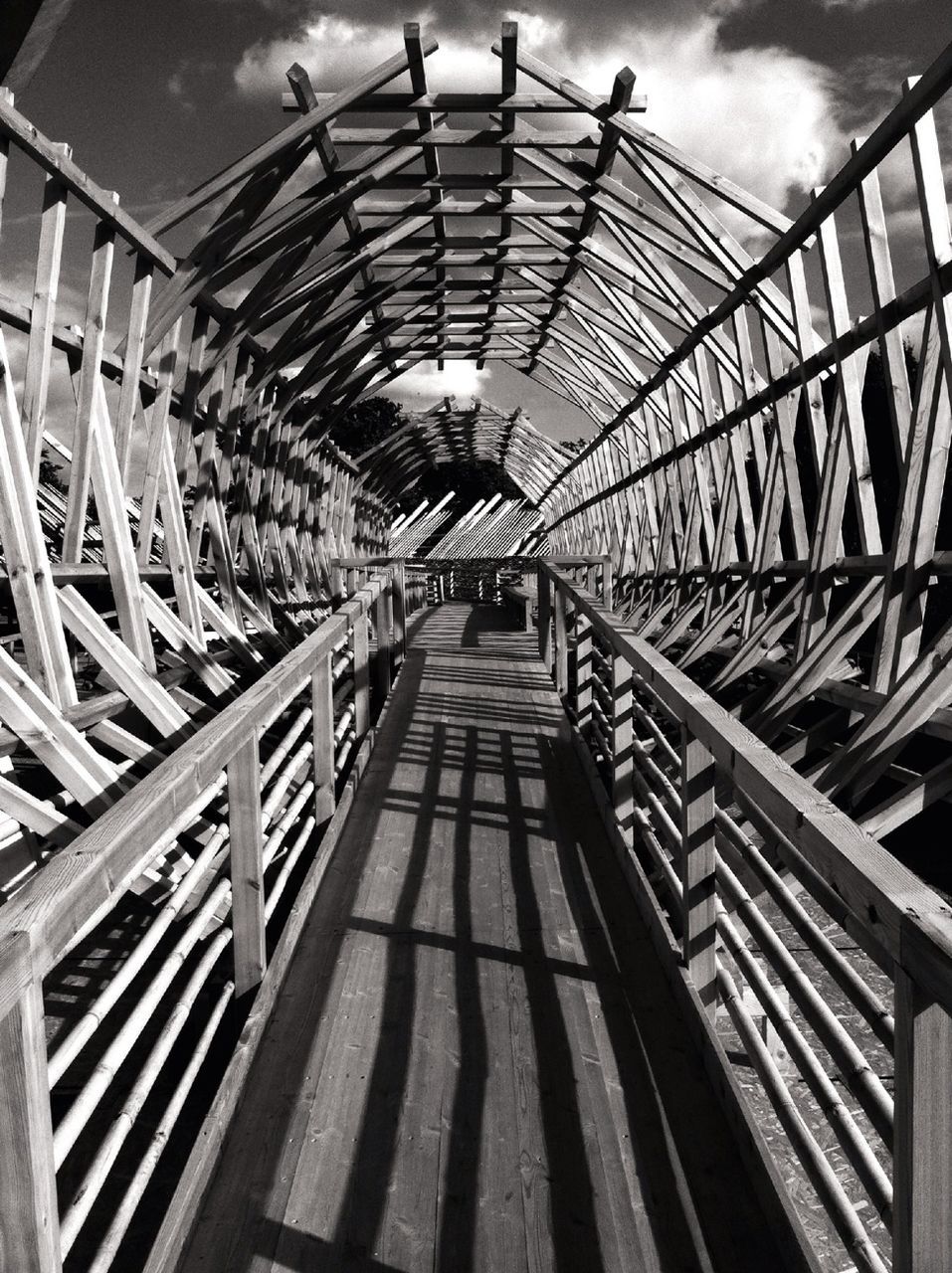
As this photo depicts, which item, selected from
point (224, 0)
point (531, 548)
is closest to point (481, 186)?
point (224, 0)

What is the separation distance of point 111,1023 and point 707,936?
2041mm

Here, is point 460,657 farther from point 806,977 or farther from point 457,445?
point 457,445

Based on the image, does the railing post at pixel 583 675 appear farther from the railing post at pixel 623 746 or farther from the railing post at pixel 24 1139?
the railing post at pixel 24 1139

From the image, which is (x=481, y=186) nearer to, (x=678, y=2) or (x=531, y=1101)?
(x=678, y=2)

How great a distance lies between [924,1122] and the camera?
1.16 m

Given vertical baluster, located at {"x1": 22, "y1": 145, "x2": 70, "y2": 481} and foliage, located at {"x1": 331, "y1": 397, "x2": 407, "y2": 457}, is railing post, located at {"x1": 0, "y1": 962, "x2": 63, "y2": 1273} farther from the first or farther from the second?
foliage, located at {"x1": 331, "y1": 397, "x2": 407, "y2": 457}

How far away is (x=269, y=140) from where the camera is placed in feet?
19.9

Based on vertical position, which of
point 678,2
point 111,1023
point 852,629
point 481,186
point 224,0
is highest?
point 224,0

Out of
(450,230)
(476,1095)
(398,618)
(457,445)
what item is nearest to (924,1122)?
(476,1095)

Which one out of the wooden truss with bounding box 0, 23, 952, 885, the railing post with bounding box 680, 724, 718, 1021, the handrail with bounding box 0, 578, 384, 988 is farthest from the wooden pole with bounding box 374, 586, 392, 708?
the railing post with bounding box 680, 724, 718, 1021

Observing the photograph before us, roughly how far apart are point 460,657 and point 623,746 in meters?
5.60

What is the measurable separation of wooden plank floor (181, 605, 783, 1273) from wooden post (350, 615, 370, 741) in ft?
4.50

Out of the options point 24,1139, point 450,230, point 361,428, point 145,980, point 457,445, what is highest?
point 361,428

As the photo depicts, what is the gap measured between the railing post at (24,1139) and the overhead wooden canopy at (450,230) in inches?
210
